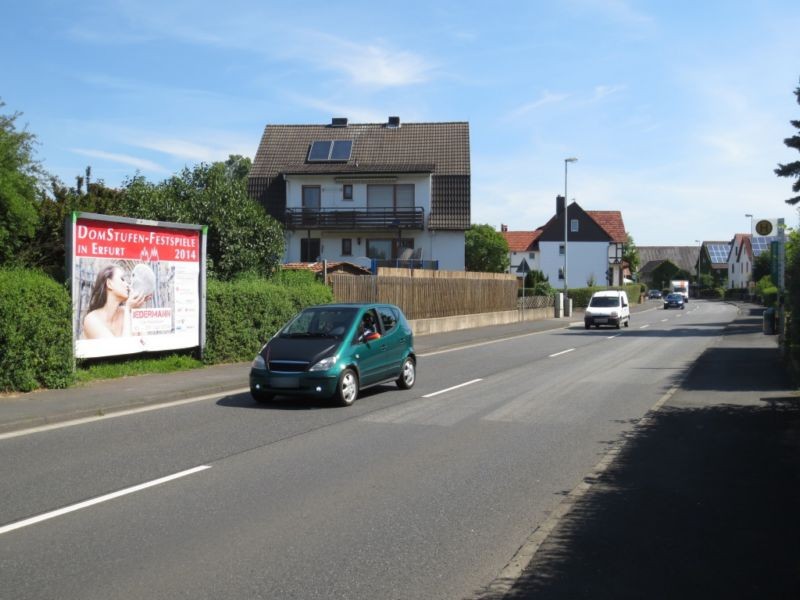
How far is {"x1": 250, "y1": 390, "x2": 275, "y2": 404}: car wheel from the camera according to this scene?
41.9 feet

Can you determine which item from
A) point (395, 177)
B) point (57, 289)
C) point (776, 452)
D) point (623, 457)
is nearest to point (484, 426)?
point (623, 457)

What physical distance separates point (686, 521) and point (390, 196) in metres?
40.8

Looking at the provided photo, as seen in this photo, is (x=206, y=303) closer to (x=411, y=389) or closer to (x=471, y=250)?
(x=411, y=389)

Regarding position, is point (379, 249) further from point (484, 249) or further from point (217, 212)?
point (484, 249)

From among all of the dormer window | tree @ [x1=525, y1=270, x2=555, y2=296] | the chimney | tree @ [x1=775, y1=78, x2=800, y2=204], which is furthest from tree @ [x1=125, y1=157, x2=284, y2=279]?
the chimney

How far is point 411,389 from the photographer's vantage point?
15.1 meters

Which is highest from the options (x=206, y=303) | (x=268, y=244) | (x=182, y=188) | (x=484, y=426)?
(x=182, y=188)

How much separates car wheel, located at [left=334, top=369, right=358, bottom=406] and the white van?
28.3 meters

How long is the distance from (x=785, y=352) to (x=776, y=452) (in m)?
11.4

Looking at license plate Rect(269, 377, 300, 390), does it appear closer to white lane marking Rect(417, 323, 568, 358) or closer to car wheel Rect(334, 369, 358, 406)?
car wheel Rect(334, 369, 358, 406)

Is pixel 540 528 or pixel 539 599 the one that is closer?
pixel 539 599

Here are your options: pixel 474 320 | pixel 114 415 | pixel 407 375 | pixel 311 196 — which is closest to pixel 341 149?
pixel 311 196

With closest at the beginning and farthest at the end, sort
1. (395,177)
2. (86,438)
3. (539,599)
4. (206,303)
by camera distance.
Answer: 1. (539,599)
2. (86,438)
3. (206,303)
4. (395,177)

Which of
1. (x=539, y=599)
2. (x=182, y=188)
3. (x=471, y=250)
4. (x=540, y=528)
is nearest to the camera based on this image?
(x=539, y=599)
